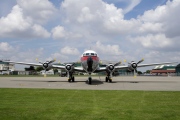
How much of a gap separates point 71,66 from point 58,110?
2410 cm

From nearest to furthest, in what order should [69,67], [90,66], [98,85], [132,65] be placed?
[98,85] < [90,66] < [69,67] < [132,65]

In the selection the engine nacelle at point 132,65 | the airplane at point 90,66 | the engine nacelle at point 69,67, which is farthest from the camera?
the engine nacelle at point 132,65

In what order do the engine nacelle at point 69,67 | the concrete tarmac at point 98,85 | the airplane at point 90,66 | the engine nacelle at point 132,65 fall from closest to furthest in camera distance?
the concrete tarmac at point 98,85 → the airplane at point 90,66 → the engine nacelle at point 69,67 → the engine nacelle at point 132,65

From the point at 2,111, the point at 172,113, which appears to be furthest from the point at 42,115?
the point at 172,113

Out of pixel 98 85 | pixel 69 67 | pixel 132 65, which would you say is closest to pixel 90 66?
pixel 98 85

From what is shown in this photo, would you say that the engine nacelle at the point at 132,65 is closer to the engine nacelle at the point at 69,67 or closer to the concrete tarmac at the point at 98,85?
the concrete tarmac at the point at 98,85

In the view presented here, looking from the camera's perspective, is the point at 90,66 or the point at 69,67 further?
the point at 69,67

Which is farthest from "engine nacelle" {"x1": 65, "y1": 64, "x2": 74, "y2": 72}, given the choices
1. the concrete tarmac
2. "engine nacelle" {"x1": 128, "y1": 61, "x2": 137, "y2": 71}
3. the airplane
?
"engine nacelle" {"x1": 128, "y1": 61, "x2": 137, "y2": 71}

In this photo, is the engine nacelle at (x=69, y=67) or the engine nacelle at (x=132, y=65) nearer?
the engine nacelle at (x=69, y=67)

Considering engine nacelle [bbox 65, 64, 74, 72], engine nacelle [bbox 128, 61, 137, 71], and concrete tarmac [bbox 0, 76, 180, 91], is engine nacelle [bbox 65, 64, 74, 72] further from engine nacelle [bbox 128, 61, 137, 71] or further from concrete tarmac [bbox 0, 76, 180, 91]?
engine nacelle [bbox 128, 61, 137, 71]

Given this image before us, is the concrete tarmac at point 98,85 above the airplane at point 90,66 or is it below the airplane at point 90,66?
below

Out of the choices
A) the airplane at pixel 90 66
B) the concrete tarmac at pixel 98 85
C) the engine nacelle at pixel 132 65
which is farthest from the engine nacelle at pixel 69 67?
the engine nacelle at pixel 132 65

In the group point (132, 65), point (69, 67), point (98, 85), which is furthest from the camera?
point (132, 65)

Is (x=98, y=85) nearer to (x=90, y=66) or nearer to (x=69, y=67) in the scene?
(x=90, y=66)
